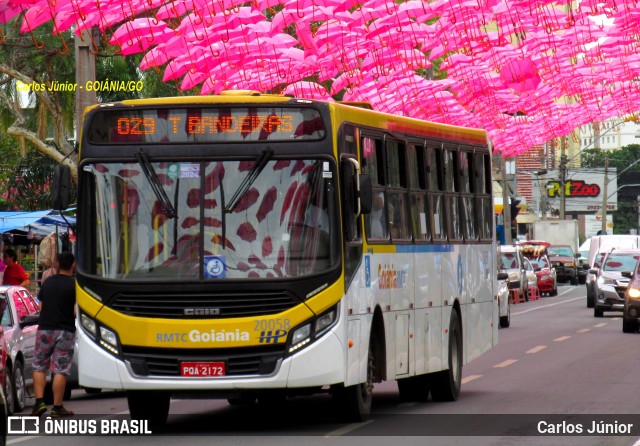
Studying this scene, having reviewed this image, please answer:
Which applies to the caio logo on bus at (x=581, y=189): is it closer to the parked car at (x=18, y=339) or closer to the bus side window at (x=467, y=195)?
the bus side window at (x=467, y=195)

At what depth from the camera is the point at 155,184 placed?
1409 centimetres

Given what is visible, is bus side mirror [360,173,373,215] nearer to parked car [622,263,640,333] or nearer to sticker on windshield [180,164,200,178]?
sticker on windshield [180,164,200,178]

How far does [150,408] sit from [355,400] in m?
1.98

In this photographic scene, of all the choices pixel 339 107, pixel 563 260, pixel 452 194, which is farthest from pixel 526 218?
pixel 339 107

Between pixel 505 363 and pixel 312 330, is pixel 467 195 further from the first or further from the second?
pixel 505 363

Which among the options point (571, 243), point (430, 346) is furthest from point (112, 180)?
point (571, 243)

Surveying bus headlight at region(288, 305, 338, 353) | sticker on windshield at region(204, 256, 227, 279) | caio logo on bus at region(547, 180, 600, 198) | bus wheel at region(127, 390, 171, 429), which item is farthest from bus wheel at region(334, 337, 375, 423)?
caio logo on bus at region(547, 180, 600, 198)

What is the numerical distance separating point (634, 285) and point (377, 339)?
17889mm

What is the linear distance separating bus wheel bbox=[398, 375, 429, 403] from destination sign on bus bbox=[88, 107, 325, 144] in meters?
4.77

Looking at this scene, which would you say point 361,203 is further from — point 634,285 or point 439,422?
point 634,285

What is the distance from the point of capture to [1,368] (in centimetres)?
1140

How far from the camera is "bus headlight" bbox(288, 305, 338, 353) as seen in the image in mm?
13719

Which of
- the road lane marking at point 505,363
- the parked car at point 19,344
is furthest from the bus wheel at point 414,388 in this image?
the road lane marking at point 505,363

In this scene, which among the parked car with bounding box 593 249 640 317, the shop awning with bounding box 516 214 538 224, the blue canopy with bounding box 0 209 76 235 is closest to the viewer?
the blue canopy with bounding box 0 209 76 235
